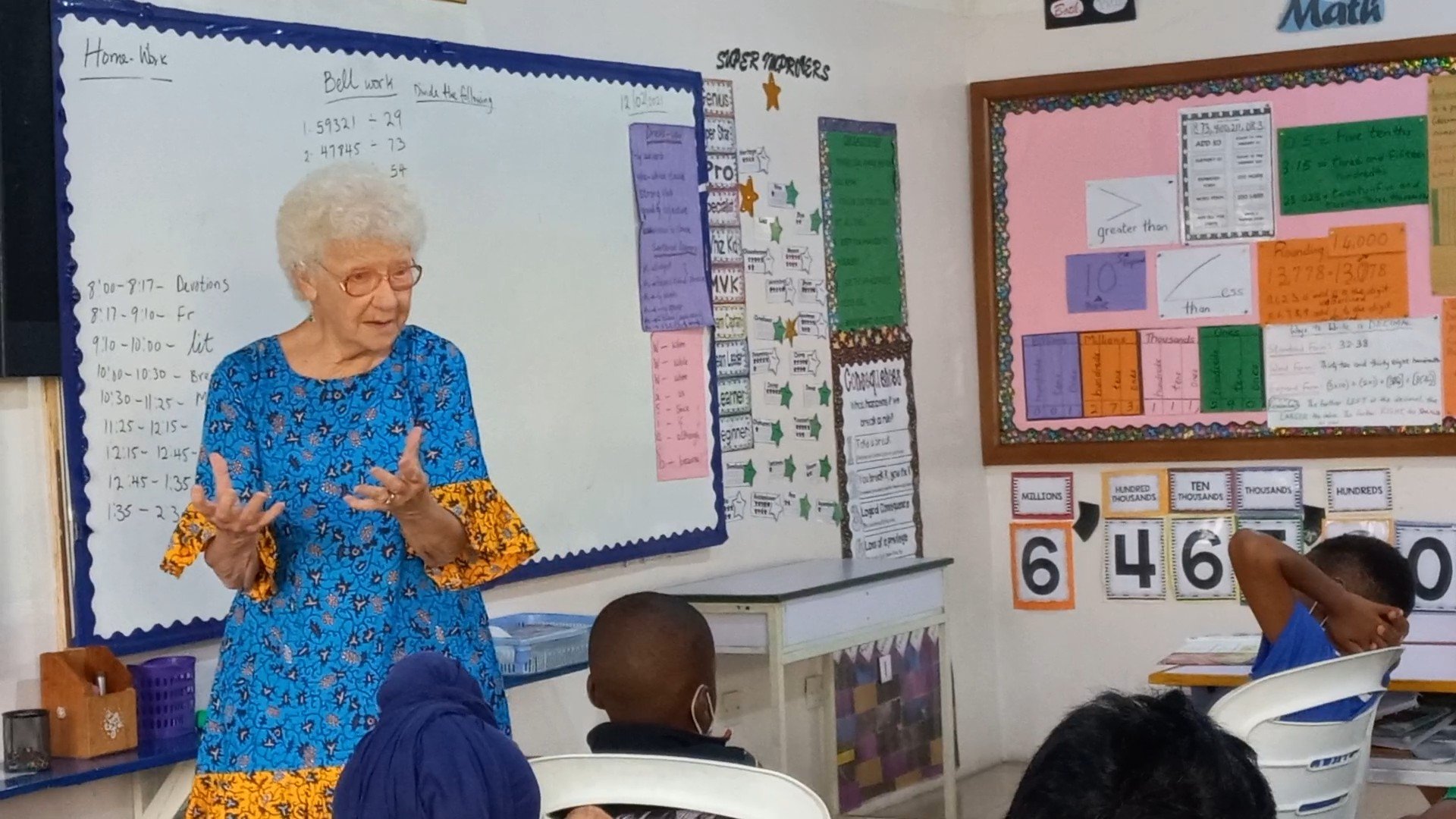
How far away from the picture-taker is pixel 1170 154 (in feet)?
18.6

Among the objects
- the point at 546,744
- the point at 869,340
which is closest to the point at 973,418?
the point at 869,340

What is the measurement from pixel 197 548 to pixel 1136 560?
12.4ft

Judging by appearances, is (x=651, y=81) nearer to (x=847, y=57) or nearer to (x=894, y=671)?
(x=847, y=57)

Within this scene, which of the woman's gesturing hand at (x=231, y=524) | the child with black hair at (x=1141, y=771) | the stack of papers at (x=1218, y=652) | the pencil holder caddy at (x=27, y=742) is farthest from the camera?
the stack of papers at (x=1218, y=652)

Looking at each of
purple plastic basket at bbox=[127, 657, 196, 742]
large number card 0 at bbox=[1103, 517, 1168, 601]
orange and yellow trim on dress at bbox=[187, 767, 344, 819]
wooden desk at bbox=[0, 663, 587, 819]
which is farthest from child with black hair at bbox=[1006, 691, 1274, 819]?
large number card 0 at bbox=[1103, 517, 1168, 601]

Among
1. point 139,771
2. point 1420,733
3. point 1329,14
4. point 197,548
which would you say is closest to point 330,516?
point 197,548

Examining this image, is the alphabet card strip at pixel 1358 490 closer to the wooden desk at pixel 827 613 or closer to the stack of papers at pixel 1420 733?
the wooden desk at pixel 827 613

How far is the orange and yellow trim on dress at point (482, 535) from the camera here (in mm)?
2709

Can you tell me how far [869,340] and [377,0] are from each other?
2.11m

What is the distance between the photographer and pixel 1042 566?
595 cm

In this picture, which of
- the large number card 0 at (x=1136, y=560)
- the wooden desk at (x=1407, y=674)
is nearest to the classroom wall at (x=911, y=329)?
the large number card 0 at (x=1136, y=560)

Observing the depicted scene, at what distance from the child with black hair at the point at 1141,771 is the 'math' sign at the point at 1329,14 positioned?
450cm

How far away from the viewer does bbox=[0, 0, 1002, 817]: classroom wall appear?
305 cm

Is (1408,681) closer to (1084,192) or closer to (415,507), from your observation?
(1084,192)
